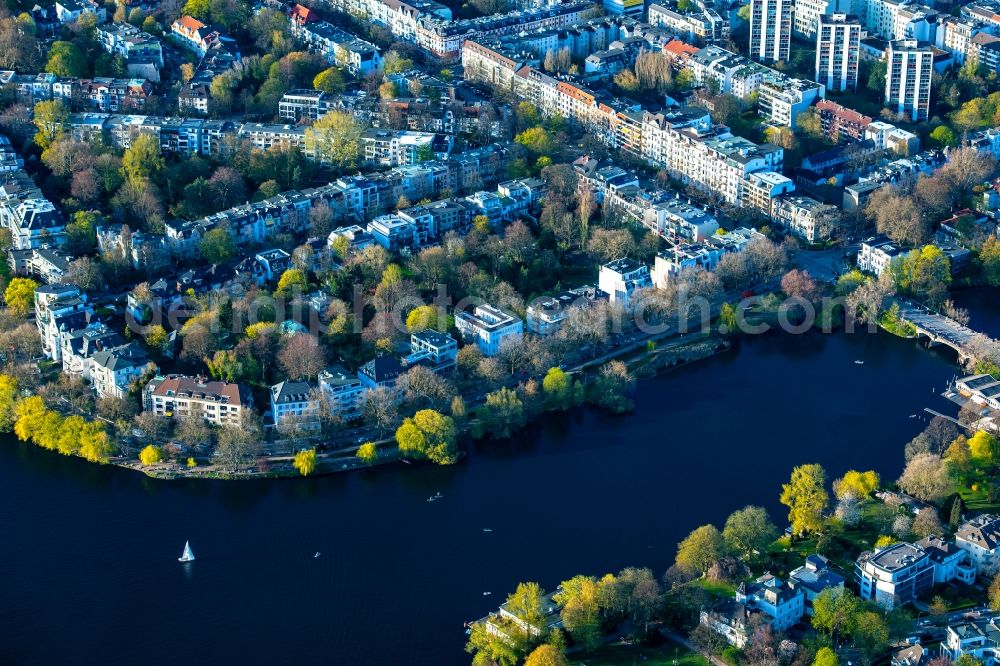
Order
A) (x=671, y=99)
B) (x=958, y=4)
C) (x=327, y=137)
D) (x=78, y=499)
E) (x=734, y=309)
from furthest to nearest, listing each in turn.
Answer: (x=958, y=4) → (x=671, y=99) → (x=327, y=137) → (x=734, y=309) → (x=78, y=499)

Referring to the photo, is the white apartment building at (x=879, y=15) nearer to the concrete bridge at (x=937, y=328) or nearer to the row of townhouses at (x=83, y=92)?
the concrete bridge at (x=937, y=328)

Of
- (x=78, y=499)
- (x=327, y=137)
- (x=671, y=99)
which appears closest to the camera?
(x=78, y=499)

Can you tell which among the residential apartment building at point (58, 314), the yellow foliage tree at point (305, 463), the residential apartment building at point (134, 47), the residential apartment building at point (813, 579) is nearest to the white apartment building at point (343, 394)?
the yellow foliage tree at point (305, 463)

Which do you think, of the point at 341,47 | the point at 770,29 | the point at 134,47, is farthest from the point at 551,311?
the point at 134,47

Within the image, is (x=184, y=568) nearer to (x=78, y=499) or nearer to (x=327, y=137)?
(x=78, y=499)

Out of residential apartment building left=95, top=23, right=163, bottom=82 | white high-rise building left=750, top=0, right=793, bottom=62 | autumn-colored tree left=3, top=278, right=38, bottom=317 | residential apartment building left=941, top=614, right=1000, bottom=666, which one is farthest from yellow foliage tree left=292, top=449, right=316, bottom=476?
white high-rise building left=750, top=0, right=793, bottom=62

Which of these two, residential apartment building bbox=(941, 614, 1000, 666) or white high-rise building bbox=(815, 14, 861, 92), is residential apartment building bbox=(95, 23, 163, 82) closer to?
white high-rise building bbox=(815, 14, 861, 92)

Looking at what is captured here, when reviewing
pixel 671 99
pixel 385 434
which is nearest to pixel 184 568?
pixel 385 434
